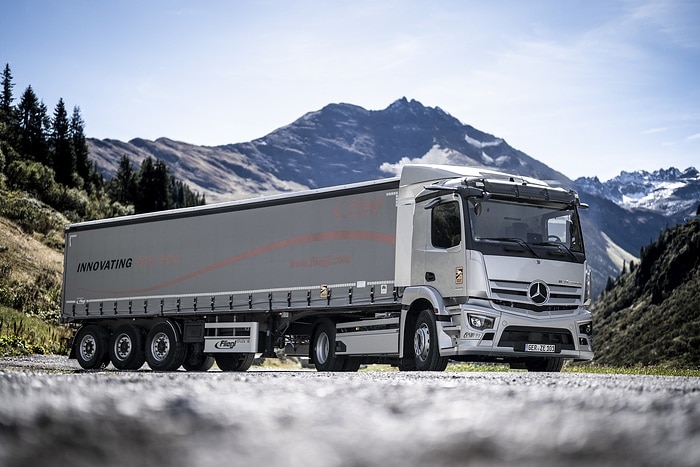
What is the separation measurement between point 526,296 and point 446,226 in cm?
194

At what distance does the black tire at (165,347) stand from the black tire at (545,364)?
27.9 ft

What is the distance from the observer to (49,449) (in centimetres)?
218

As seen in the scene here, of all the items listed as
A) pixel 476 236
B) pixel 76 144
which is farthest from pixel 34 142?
pixel 476 236

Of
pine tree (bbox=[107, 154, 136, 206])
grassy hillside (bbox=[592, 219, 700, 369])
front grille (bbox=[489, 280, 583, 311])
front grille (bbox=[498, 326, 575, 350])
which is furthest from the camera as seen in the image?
pine tree (bbox=[107, 154, 136, 206])

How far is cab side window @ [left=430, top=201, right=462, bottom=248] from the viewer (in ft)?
56.5

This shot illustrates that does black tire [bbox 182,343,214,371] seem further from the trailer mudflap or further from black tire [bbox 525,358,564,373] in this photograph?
black tire [bbox 525,358,564,373]

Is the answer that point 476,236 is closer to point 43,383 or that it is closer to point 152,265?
point 152,265

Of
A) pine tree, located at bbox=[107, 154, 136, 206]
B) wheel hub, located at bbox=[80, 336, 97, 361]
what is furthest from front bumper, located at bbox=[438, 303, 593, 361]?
pine tree, located at bbox=[107, 154, 136, 206]

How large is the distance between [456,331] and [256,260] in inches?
254

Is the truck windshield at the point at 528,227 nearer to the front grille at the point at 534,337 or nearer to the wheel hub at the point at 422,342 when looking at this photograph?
the front grille at the point at 534,337

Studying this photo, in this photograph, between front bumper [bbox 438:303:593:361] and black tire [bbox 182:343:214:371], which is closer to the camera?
front bumper [bbox 438:303:593:361]

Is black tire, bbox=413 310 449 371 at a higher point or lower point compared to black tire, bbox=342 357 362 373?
higher

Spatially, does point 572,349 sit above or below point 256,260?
below

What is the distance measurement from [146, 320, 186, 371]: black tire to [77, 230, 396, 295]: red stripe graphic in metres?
1.16
